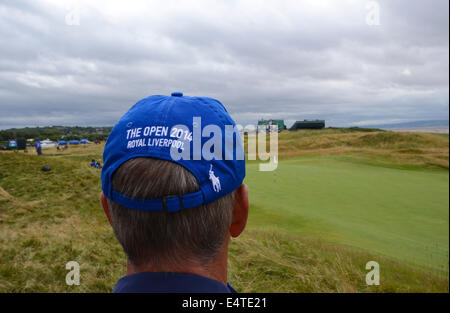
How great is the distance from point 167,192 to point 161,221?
123 mm

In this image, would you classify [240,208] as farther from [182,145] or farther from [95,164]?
[95,164]

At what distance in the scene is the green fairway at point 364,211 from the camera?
21.0 ft

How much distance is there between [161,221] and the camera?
1085 millimetres

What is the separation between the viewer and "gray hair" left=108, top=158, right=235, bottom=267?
1.07 meters

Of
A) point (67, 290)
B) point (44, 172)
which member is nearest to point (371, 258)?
point (67, 290)
